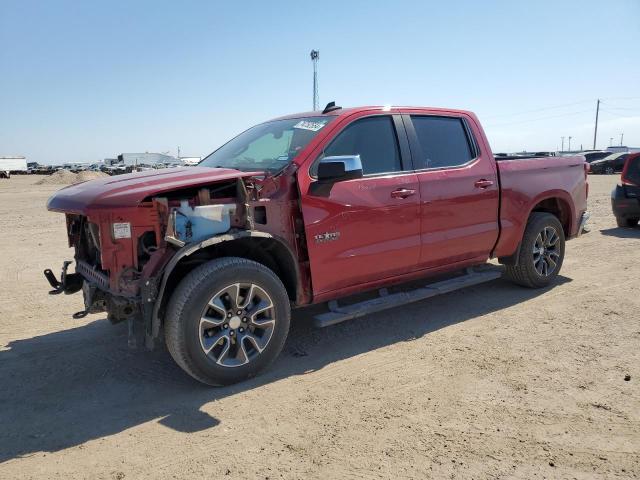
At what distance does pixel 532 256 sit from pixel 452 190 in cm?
165

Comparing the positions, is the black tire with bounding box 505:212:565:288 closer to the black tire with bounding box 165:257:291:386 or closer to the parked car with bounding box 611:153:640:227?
the black tire with bounding box 165:257:291:386

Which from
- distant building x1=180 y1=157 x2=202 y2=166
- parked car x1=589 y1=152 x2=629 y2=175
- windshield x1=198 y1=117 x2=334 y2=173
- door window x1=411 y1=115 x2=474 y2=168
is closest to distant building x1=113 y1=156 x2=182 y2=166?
distant building x1=180 y1=157 x2=202 y2=166

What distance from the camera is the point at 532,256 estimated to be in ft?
19.2

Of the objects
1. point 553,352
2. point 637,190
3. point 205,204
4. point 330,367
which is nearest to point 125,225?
point 205,204

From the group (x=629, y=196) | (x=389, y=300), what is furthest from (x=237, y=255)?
(x=629, y=196)

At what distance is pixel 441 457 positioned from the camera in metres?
2.83

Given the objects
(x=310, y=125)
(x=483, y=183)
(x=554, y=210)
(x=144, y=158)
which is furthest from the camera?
(x=144, y=158)

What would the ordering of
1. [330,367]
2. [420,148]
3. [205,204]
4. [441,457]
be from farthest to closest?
[420,148]
[330,367]
[205,204]
[441,457]

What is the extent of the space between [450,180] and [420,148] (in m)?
0.43

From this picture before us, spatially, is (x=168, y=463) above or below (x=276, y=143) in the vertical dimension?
below

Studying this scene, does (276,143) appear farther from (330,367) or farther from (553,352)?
(553,352)

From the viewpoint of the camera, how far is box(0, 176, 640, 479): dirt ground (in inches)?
111

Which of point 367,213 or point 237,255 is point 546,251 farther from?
point 237,255

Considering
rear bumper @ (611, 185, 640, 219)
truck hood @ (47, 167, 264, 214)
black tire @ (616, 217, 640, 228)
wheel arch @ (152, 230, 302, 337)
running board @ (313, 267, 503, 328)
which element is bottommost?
black tire @ (616, 217, 640, 228)
